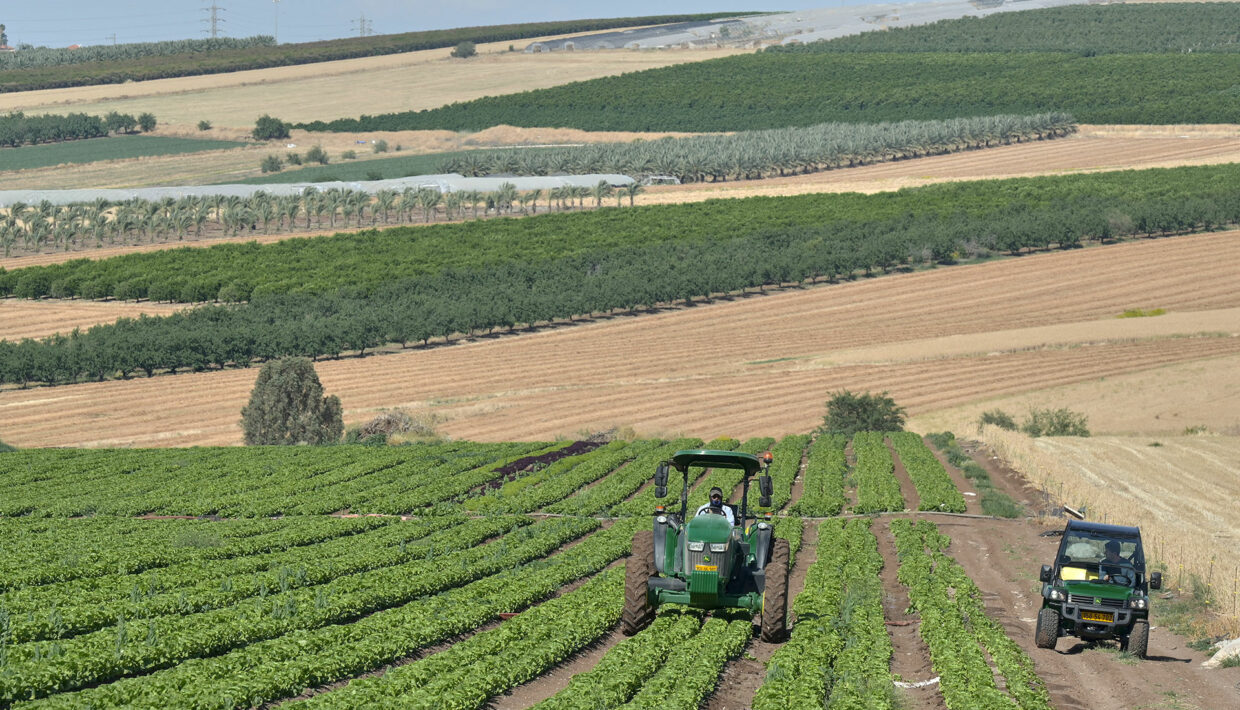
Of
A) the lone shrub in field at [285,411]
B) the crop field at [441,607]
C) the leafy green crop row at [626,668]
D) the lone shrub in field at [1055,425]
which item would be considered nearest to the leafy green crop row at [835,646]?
the crop field at [441,607]

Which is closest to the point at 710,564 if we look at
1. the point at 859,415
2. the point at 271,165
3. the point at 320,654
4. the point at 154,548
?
the point at 320,654

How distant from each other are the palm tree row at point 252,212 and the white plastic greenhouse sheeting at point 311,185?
5.18 ft

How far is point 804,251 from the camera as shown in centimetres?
9231

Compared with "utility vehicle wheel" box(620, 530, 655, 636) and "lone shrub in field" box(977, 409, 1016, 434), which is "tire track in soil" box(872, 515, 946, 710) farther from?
"lone shrub in field" box(977, 409, 1016, 434)

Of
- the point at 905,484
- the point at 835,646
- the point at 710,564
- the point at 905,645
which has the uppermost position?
the point at 710,564

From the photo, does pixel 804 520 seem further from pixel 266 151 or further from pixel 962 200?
pixel 266 151

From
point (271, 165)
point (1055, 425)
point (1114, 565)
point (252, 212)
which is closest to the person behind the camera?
point (1114, 565)

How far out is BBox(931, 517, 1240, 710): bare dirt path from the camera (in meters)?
19.5

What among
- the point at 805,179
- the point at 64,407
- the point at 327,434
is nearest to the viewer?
the point at 327,434

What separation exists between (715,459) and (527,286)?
67474mm

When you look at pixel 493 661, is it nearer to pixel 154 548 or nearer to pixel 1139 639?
pixel 1139 639

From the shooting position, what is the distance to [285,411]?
56375 mm

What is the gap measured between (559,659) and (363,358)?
5480 cm

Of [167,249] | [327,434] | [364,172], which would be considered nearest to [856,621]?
[327,434]
